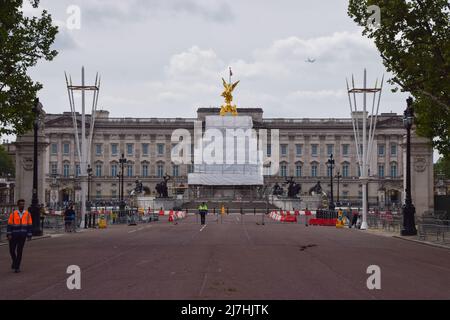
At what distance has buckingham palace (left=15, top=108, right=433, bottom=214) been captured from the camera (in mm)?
147375

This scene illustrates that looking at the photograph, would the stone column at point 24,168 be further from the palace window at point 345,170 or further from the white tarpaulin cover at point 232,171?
the palace window at point 345,170

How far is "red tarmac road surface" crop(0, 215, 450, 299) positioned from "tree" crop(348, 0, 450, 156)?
24.3ft

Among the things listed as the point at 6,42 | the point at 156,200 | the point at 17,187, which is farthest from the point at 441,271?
the point at 156,200

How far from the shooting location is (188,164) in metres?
151

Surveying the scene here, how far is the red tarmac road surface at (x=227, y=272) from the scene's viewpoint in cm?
1465

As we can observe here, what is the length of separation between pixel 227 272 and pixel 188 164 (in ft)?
435

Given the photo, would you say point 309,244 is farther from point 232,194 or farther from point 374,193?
point 374,193

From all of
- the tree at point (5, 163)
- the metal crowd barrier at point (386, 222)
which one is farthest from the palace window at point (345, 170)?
the metal crowd barrier at point (386, 222)

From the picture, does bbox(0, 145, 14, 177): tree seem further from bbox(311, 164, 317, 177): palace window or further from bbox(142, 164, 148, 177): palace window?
bbox(311, 164, 317, 177): palace window

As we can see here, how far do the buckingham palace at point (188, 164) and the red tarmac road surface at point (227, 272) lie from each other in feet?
388

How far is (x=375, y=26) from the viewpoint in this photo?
31688 millimetres

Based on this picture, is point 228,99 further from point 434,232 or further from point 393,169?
point 434,232

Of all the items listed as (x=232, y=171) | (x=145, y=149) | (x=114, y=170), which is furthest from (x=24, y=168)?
(x=145, y=149)
